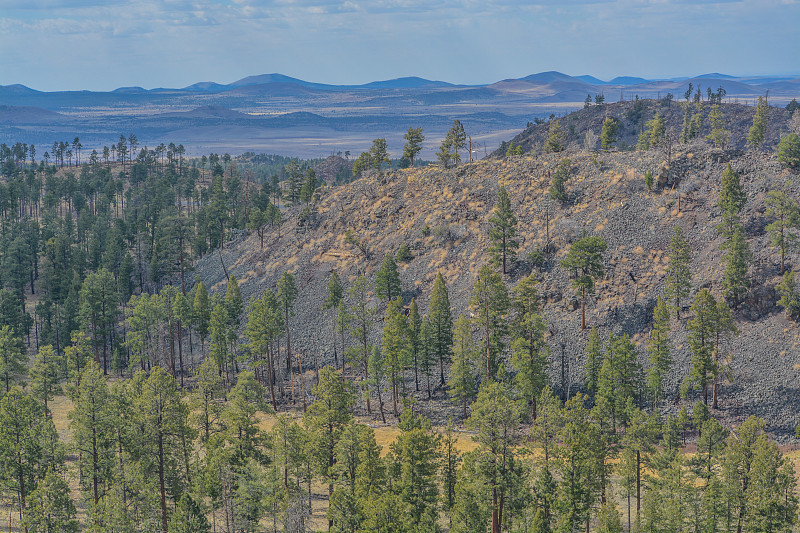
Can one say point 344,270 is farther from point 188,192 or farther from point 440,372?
point 188,192

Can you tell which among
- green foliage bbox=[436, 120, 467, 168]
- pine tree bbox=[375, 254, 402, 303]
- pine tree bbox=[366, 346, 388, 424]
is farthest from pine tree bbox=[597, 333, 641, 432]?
green foliage bbox=[436, 120, 467, 168]

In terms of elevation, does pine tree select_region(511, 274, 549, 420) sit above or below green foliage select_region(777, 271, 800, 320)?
below

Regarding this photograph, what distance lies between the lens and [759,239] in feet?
317

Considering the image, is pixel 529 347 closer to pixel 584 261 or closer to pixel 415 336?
pixel 415 336

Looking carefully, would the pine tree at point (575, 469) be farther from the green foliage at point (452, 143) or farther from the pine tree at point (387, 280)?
the green foliage at point (452, 143)

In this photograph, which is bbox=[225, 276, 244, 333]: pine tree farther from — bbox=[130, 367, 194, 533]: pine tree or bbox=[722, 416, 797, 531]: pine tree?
bbox=[722, 416, 797, 531]: pine tree

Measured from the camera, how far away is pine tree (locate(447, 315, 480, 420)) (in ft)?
280

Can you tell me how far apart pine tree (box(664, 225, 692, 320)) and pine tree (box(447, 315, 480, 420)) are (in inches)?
963

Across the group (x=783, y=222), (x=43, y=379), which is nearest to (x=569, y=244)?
(x=783, y=222)

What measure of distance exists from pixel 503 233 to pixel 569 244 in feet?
34.1

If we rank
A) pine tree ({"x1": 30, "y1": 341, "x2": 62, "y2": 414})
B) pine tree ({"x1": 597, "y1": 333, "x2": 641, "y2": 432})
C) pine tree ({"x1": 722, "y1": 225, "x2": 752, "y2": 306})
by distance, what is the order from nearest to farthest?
pine tree ({"x1": 597, "y1": 333, "x2": 641, "y2": 432})
pine tree ({"x1": 30, "y1": 341, "x2": 62, "y2": 414})
pine tree ({"x1": 722, "y1": 225, "x2": 752, "y2": 306})

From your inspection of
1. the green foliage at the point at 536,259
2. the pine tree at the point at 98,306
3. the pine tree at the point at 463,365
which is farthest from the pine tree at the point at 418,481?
the pine tree at the point at 98,306

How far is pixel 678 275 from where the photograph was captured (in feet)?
296

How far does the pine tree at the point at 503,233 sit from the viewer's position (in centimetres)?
10200
